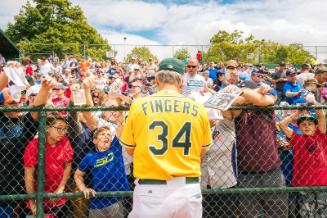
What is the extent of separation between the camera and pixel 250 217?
4.03 m

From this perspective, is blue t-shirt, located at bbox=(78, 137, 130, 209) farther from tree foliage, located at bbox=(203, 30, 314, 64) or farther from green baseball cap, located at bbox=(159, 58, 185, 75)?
tree foliage, located at bbox=(203, 30, 314, 64)

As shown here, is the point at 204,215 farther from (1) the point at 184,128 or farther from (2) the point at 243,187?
(1) the point at 184,128

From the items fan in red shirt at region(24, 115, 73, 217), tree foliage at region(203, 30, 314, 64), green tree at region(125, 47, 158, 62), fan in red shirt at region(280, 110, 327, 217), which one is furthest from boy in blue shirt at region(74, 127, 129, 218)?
tree foliage at region(203, 30, 314, 64)

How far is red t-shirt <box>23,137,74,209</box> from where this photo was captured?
3781 mm

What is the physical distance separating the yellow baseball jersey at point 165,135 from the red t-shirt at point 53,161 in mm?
1271

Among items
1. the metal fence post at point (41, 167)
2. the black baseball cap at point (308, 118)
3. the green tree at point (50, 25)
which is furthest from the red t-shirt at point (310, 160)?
the green tree at point (50, 25)

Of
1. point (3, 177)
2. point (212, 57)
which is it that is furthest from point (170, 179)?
point (212, 57)

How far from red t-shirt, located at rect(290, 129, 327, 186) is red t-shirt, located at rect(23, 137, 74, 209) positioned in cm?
238

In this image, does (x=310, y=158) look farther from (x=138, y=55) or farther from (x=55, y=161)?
(x=138, y=55)

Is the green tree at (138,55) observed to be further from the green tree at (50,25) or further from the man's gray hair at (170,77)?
the green tree at (50,25)

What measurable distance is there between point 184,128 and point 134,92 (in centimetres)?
245

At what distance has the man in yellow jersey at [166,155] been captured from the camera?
9.04 feet

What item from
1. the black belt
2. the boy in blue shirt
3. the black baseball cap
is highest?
the black baseball cap

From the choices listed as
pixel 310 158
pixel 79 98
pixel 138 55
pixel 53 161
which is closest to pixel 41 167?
pixel 53 161
